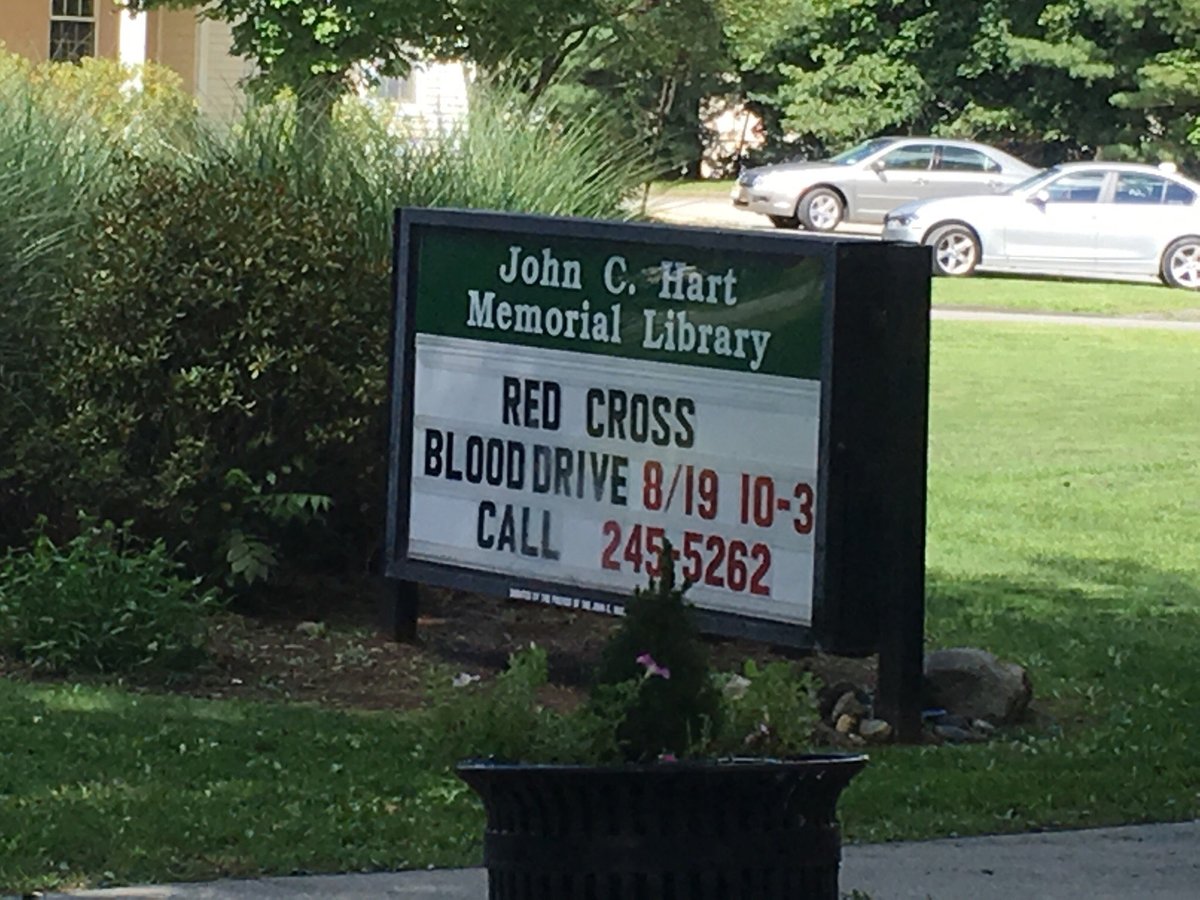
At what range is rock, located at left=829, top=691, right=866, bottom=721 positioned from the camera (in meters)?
7.56

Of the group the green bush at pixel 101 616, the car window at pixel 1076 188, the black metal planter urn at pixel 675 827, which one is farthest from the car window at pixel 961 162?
the black metal planter urn at pixel 675 827

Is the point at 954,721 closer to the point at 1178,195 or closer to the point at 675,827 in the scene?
the point at 675,827

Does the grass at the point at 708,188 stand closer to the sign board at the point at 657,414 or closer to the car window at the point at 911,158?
the car window at the point at 911,158

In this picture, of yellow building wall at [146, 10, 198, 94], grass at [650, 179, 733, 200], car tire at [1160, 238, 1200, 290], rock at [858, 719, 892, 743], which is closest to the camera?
rock at [858, 719, 892, 743]

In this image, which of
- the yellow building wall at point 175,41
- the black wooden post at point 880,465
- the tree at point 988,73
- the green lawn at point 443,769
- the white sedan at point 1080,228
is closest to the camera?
the green lawn at point 443,769

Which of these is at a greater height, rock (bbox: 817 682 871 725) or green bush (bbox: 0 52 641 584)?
green bush (bbox: 0 52 641 584)

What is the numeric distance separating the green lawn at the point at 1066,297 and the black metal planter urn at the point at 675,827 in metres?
21.3

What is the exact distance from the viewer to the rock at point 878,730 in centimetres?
736

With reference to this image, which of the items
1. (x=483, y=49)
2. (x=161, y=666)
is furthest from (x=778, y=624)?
(x=483, y=49)

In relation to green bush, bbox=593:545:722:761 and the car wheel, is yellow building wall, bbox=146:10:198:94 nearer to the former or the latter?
the car wheel

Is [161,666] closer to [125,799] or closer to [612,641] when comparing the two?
[125,799]

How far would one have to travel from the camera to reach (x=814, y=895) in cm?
355

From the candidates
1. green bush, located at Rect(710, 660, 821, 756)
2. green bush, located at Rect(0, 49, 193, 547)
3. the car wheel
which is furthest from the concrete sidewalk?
the car wheel

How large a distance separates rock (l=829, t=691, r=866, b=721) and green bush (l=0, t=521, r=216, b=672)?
225 centimetres
